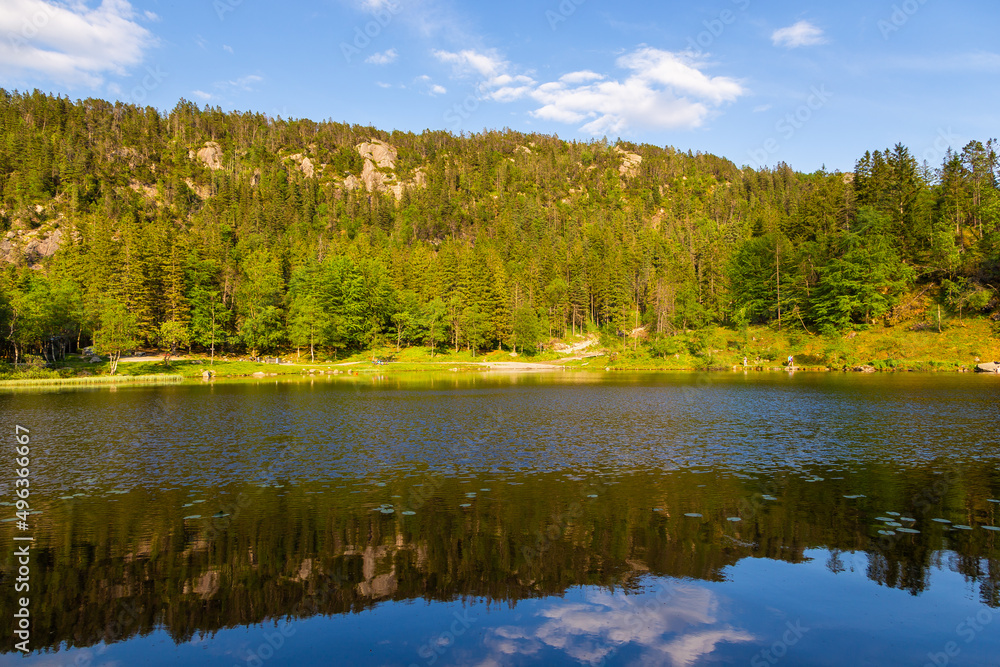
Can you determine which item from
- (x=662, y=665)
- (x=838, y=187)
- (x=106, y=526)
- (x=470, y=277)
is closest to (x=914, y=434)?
(x=662, y=665)

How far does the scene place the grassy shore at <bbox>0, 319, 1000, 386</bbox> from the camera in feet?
237

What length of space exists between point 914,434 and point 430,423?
25.9 metres

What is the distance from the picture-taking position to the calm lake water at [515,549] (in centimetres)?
905

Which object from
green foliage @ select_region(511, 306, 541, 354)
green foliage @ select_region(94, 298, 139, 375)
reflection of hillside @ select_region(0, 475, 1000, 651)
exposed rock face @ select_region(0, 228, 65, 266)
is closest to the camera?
reflection of hillside @ select_region(0, 475, 1000, 651)

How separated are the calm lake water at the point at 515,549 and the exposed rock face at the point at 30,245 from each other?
15665 cm

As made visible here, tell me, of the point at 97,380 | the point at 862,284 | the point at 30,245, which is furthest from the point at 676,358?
the point at 30,245

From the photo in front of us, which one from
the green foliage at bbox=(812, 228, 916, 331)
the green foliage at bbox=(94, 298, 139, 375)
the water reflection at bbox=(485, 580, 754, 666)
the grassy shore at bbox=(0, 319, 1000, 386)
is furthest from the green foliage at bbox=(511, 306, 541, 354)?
the water reflection at bbox=(485, 580, 754, 666)

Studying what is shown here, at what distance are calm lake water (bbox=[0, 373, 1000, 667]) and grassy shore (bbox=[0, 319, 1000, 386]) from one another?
55.2 m

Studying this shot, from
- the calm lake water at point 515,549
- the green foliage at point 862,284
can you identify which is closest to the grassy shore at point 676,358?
the green foliage at point 862,284

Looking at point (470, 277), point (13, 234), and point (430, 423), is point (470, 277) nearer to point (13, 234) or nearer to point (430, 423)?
point (430, 423)

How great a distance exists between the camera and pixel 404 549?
12.9 metres

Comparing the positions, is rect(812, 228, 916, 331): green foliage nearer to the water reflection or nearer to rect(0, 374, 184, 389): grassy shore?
the water reflection

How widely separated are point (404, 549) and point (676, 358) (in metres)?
89.7

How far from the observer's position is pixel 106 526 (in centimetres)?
1470
